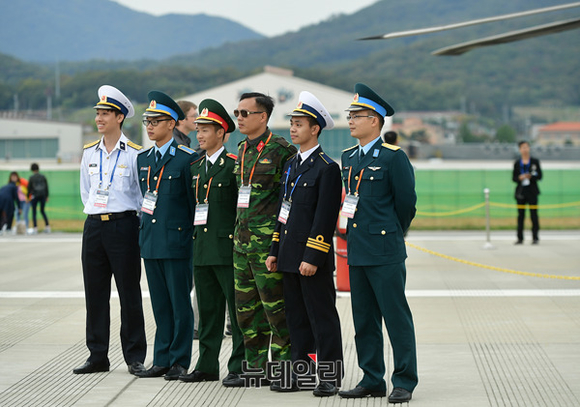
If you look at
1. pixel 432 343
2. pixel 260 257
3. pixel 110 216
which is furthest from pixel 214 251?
pixel 432 343

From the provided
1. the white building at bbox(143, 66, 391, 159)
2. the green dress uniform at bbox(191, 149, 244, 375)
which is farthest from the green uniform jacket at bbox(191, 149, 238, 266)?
the white building at bbox(143, 66, 391, 159)

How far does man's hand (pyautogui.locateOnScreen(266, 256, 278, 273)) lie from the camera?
5.27 m

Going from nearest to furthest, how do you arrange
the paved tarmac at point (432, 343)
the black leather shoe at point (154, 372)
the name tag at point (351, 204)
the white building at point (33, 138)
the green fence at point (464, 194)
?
1. the name tag at point (351, 204)
2. the paved tarmac at point (432, 343)
3. the black leather shoe at point (154, 372)
4. the green fence at point (464, 194)
5. the white building at point (33, 138)

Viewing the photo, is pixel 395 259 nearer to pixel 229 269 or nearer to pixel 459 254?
pixel 229 269

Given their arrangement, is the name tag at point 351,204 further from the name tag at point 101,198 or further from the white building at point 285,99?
the white building at point 285,99

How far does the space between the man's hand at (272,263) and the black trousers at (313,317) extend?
86 mm

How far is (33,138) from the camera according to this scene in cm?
9319

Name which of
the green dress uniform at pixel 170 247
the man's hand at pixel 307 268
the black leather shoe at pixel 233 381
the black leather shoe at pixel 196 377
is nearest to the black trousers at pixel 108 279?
the green dress uniform at pixel 170 247

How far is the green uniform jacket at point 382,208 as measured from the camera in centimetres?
511

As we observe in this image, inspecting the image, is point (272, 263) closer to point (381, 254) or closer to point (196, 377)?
point (381, 254)

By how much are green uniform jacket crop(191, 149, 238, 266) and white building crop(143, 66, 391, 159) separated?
69.2 meters

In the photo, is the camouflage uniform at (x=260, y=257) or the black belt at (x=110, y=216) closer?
the camouflage uniform at (x=260, y=257)

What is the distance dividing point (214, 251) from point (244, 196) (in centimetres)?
43

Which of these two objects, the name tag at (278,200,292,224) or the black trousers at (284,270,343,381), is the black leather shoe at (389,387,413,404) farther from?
the name tag at (278,200,292,224)
